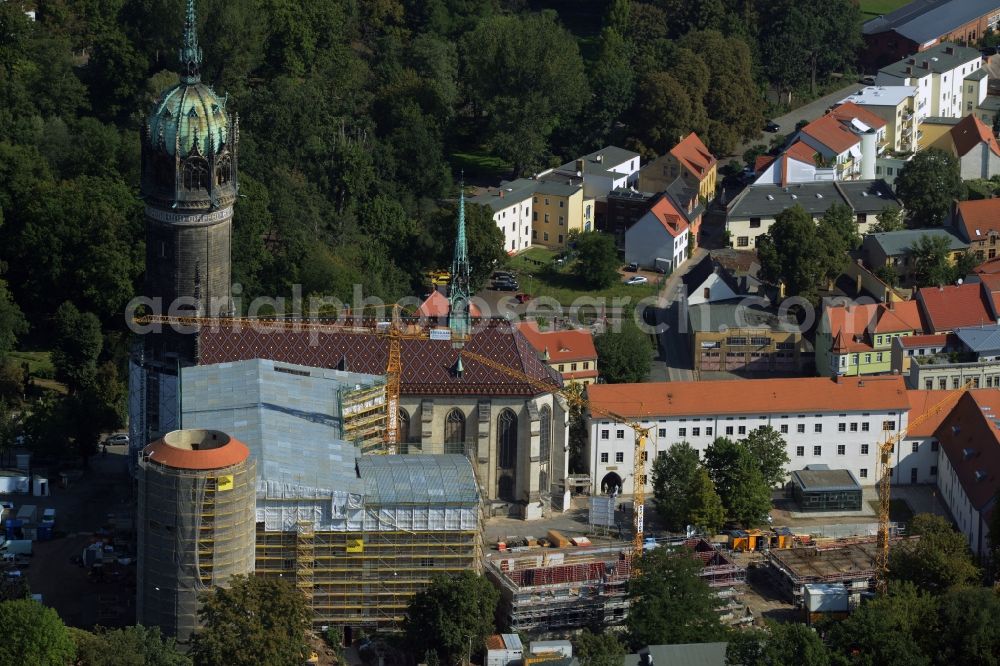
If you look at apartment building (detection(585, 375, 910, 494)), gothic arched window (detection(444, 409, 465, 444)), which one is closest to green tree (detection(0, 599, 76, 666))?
gothic arched window (detection(444, 409, 465, 444))

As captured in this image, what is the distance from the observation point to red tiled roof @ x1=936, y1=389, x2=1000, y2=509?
152m

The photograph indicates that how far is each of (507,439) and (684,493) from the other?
10089 millimetres

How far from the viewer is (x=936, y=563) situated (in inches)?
5522

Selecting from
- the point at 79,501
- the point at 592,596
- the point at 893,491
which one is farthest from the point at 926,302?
the point at 79,501

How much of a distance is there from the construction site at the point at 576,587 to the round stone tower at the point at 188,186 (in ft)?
71.6

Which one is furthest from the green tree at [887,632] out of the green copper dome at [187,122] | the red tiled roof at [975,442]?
the green copper dome at [187,122]

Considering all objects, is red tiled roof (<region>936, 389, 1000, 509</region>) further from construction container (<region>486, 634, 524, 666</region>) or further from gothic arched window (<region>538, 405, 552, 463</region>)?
construction container (<region>486, 634, 524, 666</region>)

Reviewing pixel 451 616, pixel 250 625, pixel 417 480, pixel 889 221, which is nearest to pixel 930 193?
pixel 889 221

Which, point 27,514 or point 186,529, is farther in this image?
point 27,514

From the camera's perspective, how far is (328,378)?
14712cm

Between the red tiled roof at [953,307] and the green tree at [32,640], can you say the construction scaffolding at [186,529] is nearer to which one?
the green tree at [32,640]

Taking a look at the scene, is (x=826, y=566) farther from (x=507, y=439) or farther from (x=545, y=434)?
(x=507, y=439)

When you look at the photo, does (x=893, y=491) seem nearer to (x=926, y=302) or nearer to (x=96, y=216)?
(x=926, y=302)

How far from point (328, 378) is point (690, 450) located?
21300 millimetres
